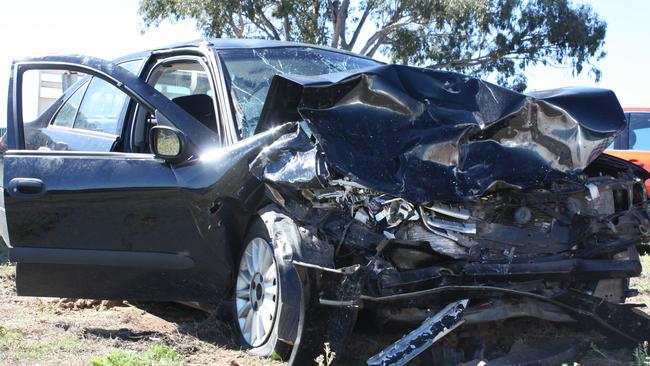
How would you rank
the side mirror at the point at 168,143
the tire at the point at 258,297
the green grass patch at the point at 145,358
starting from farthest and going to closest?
the side mirror at the point at 168,143
the tire at the point at 258,297
the green grass patch at the point at 145,358

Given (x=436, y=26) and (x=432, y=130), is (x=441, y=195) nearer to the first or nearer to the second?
(x=432, y=130)

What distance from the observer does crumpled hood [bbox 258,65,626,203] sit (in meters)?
3.69

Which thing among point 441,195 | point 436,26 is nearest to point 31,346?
point 441,195

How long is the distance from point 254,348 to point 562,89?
89.6 inches

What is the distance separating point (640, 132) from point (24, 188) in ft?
25.3

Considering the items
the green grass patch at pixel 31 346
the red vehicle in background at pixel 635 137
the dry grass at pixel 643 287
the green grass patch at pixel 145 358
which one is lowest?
the dry grass at pixel 643 287

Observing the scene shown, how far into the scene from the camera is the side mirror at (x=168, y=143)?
14.0 feet

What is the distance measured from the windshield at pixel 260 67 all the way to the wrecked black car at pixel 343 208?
0.07 ft

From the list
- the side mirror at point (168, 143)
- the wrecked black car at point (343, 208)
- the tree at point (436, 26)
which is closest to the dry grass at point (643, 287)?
the wrecked black car at point (343, 208)

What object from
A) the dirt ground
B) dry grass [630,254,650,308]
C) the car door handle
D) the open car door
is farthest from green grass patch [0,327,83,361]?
dry grass [630,254,650,308]

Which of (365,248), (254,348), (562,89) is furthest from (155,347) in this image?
(562,89)

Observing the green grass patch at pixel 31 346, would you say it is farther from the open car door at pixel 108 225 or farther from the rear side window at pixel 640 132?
the rear side window at pixel 640 132

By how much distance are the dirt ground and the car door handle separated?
2.73ft

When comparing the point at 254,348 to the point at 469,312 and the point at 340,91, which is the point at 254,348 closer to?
the point at 469,312
